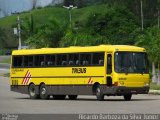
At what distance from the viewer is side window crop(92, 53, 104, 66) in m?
32.2

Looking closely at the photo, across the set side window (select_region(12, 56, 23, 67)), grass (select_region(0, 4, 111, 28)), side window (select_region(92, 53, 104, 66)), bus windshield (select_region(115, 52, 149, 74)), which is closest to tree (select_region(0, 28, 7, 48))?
grass (select_region(0, 4, 111, 28))

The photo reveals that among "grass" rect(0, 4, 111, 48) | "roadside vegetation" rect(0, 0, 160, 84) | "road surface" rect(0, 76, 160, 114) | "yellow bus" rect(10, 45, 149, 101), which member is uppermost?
"grass" rect(0, 4, 111, 48)

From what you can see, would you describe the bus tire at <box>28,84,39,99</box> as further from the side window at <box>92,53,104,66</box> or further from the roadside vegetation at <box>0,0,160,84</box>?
the roadside vegetation at <box>0,0,160,84</box>

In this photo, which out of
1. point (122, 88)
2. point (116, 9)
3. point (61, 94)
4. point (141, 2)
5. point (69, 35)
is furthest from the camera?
point (141, 2)

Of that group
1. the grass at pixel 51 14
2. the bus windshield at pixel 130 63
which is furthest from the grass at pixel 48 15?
the bus windshield at pixel 130 63

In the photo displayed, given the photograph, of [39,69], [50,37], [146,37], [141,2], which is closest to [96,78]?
[39,69]

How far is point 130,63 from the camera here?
31984 mm

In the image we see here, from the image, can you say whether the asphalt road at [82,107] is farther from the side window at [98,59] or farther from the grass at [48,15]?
the grass at [48,15]

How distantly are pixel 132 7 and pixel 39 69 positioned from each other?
8164 cm

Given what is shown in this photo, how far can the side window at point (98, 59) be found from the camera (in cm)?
3225

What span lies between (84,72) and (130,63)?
255 centimetres

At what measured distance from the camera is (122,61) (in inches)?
1256

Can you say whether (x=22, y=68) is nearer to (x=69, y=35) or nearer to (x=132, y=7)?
(x=69, y=35)

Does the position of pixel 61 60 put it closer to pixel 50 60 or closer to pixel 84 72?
pixel 50 60
